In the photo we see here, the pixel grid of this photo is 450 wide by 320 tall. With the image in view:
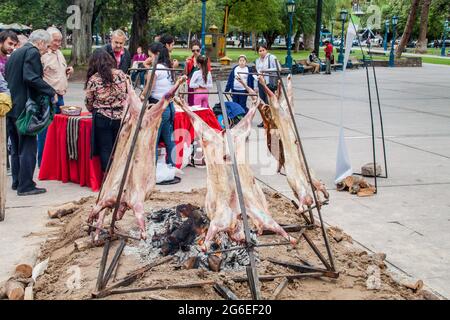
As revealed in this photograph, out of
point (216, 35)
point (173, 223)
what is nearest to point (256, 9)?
point (216, 35)

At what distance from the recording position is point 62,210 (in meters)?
6.71

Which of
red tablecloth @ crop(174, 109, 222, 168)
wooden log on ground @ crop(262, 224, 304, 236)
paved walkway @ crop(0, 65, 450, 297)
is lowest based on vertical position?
paved walkway @ crop(0, 65, 450, 297)

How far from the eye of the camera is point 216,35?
36.0 m

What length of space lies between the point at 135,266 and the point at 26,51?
375 cm

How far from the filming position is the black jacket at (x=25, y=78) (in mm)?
7191

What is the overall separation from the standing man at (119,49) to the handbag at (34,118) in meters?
1.31

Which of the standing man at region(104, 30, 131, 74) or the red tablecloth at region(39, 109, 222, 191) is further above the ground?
the standing man at region(104, 30, 131, 74)

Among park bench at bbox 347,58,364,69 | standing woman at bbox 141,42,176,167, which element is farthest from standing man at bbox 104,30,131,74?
park bench at bbox 347,58,364,69

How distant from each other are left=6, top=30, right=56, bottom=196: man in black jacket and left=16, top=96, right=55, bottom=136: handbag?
0.10 meters

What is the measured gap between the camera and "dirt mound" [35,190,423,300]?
4250 millimetres

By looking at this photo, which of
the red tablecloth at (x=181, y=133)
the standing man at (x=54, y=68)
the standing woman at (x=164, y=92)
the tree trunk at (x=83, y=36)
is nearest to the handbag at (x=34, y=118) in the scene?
Result: the standing man at (x=54, y=68)

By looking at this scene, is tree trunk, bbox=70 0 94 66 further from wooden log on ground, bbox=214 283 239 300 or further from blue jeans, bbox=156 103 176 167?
wooden log on ground, bbox=214 283 239 300

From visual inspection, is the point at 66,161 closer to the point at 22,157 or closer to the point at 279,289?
the point at 22,157

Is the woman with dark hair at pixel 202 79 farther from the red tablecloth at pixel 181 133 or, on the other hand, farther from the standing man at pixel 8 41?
the standing man at pixel 8 41
